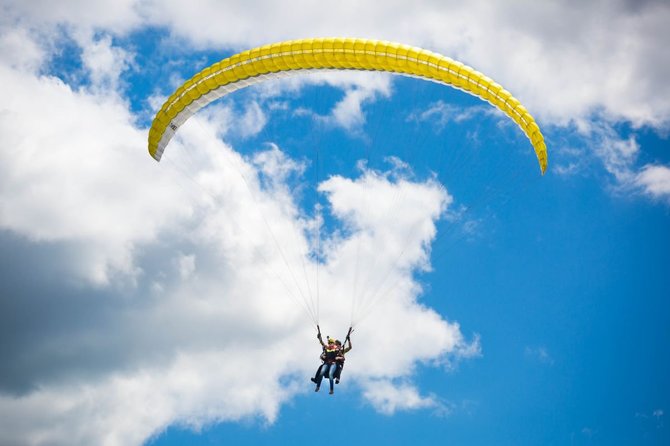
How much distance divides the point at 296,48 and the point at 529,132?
861cm

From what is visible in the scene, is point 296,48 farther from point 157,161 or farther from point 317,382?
point 317,382

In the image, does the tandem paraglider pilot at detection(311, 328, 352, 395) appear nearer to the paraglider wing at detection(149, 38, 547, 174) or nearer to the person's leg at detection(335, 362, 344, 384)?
the person's leg at detection(335, 362, 344, 384)

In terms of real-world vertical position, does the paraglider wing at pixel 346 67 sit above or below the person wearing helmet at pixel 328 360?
above

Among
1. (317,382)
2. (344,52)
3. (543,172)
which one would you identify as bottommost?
(317,382)

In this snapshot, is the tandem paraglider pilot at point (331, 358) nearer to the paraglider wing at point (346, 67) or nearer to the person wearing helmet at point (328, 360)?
the person wearing helmet at point (328, 360)

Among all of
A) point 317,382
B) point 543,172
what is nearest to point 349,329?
point 317,382

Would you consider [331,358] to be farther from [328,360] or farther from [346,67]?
[346,67]

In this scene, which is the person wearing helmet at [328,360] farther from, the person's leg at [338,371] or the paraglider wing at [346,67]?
the paraglider wing at [346,67]

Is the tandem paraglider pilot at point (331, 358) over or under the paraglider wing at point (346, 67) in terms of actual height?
under

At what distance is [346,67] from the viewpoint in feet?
94.6

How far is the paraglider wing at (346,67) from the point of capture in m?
28.0

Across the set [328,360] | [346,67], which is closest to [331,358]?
[328,360]

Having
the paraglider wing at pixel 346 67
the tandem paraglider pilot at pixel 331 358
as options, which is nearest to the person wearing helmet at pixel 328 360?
the tandem paraglider pilot at pixel 331 358

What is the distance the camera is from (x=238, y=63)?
29172mm
